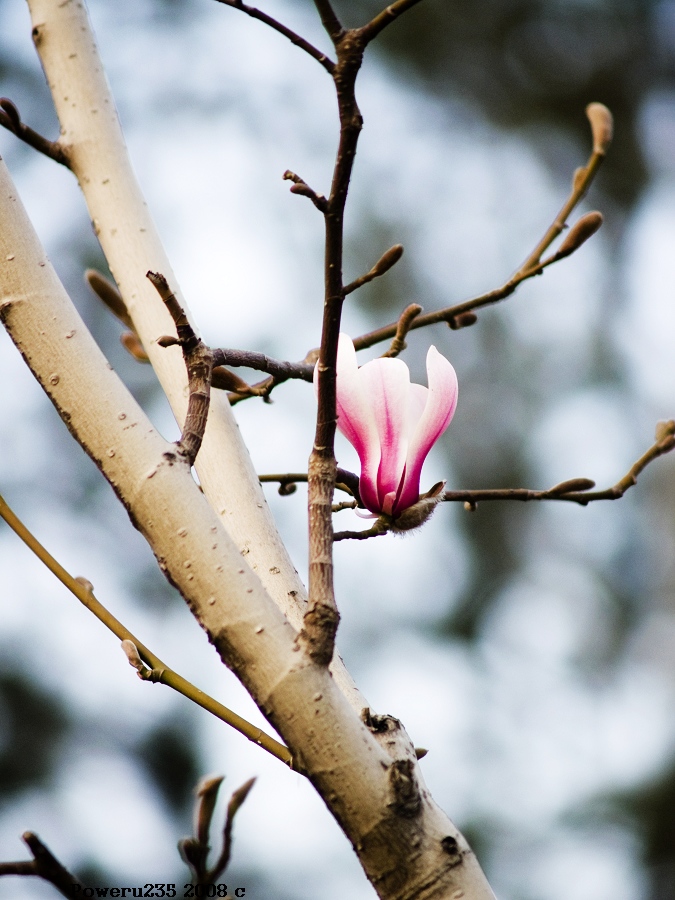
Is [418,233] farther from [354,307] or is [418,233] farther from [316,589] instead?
[316,589]

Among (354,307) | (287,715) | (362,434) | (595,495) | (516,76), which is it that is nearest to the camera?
(287,715)

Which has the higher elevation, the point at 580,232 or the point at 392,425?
the point at 580,232

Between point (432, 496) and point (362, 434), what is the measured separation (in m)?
0.07

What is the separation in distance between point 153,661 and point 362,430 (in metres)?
0.21

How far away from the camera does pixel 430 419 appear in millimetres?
612

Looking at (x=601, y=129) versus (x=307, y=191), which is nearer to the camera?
(x=307, y=191)

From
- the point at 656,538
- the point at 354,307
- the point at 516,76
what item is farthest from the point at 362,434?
the point at 516,76

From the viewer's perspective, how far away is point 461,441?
4.00 m

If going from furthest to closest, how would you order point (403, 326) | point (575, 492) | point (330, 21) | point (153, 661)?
1. point (575, 492)
2. point (403, 326)
3. point (153, 661)
4. point (330, 21)

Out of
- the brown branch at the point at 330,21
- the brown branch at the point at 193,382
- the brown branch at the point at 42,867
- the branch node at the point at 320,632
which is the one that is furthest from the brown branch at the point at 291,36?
the brown branch at the point at 42,867

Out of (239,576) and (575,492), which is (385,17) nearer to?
(239,576)

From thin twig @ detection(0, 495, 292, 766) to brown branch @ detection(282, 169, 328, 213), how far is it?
0.86 ft

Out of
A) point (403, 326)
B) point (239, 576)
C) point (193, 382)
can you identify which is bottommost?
point (239, 576)

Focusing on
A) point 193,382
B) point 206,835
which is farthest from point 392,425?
point 206,835
